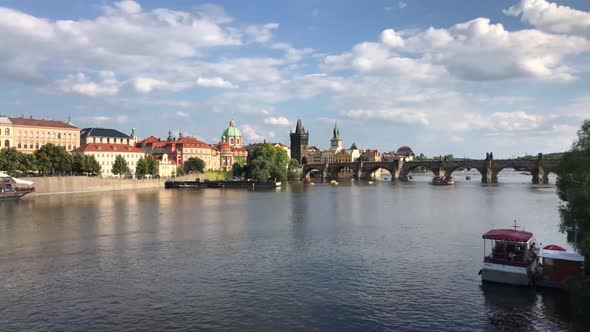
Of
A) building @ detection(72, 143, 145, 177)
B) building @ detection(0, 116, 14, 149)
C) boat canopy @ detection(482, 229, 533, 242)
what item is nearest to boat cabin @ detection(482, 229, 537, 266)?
boat canopy @ detection(482, 229, 533, 242)

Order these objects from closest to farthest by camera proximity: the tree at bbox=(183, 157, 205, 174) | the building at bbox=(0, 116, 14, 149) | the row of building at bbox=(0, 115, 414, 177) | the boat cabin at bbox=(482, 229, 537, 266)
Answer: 1. the boat cabin at bbox=(482, 229, 537, 266)
2. the building at bbox=(0, 116, 14, 149)
3. the row of building at bbox=(0, 115, 414, 177)
4. the tree at bbox=(183, 157, 205, 174)

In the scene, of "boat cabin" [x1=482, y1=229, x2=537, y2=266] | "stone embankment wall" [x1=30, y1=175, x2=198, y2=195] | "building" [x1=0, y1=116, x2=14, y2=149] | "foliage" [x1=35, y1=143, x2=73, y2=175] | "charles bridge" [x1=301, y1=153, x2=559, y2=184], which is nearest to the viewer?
"boat cabin" [x1=482, y1=229, x2=537, y2=266]

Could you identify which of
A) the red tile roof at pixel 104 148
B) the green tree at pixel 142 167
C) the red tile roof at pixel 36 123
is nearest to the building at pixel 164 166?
the red tile roof at pixel 104 148

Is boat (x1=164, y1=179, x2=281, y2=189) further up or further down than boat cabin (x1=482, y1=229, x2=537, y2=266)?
further up

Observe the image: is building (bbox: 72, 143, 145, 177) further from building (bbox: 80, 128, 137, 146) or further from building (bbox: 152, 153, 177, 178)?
building (bbox: 80, 128, 137, 146)

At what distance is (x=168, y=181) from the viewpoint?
134m

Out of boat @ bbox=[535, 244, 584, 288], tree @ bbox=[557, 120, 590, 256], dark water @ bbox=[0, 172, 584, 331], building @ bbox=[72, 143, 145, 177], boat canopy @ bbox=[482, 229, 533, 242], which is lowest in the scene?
dark water @ bbox=[0, 172, 584, 331]

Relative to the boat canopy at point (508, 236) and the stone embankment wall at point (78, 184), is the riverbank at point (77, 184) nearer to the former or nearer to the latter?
the stone embankment wall at point (78, 184)

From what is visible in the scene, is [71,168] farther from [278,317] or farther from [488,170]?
[488,170]

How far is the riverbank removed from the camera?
307ft

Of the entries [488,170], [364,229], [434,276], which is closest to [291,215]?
[364,229]

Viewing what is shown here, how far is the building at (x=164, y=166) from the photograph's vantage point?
157 meters

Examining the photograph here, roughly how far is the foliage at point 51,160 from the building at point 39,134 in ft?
78.8

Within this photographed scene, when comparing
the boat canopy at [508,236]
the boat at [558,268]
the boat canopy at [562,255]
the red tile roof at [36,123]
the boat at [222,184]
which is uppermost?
the red tile roof at [36,123]
